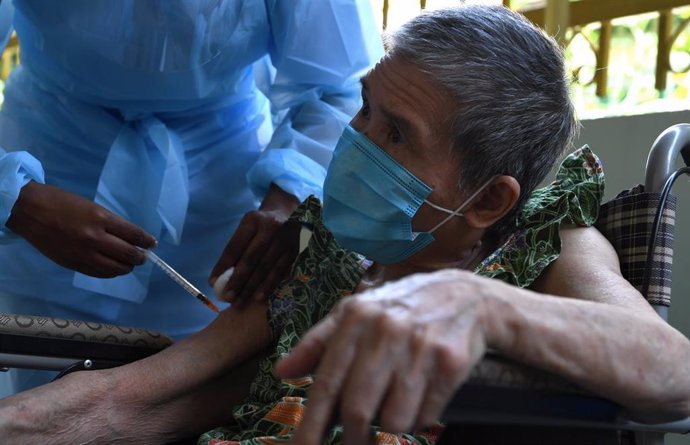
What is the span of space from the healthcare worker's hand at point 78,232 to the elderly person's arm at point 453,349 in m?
0.98

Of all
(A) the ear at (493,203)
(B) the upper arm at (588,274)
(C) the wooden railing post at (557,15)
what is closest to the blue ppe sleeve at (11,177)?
(A) the ear at (493,203)

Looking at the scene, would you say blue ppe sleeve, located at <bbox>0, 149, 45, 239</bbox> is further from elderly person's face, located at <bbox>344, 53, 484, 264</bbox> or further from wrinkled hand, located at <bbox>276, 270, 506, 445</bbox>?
wrinkled hand, located at <bbox>276, 270, 506, 445</bbox>

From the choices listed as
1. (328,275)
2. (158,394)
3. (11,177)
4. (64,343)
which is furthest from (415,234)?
(11,177)

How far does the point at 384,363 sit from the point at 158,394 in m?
1.09

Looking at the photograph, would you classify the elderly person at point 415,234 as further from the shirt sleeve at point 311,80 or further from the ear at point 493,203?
the shirt sleeve at point 311,80

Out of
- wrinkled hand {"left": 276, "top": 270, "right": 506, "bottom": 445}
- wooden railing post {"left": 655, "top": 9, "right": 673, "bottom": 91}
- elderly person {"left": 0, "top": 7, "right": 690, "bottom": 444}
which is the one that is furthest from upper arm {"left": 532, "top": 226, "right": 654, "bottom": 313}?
wooden railing post {"left": 655, "top": 9, "right": 673, "bottom": 91}

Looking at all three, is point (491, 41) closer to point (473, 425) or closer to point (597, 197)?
point (597, 197)

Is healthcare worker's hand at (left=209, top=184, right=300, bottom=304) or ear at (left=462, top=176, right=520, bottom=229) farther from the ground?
ear at (left=462, top=176, right=520, bottom=229)

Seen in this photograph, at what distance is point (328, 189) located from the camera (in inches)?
69.0

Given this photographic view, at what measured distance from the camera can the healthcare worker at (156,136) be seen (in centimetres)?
196

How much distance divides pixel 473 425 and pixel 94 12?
134 cm

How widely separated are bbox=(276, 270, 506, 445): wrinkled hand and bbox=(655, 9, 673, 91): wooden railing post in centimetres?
240

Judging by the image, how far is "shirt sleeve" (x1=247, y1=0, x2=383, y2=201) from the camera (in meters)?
2.10

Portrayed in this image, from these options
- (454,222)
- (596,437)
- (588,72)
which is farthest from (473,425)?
(588,72)
